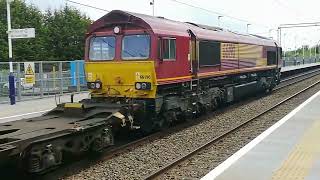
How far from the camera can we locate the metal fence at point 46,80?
22.6 meters

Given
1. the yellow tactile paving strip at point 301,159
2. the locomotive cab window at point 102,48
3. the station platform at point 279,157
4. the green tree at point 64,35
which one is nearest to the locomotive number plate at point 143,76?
the locomotive cab window at point 102,48

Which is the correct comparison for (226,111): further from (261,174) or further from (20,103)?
(261,174)

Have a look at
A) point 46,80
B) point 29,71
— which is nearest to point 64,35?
point 46,80

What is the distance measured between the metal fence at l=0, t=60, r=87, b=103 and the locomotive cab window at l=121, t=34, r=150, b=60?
34.6ft

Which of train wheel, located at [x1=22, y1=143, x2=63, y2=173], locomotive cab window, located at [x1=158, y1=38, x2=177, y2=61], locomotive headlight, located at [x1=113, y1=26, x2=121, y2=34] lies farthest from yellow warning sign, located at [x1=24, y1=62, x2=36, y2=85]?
train wheel, located at [x1=22, y1=143, x2=63, y2=173]

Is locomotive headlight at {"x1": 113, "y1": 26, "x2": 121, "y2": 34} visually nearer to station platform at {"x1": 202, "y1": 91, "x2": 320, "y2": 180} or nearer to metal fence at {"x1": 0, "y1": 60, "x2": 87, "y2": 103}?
station platform at {"x1": 202, "y1": 91, "x2": 320, "y2": 180}

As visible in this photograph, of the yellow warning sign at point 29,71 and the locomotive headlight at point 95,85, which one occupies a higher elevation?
the yellow warning sign at point 29,71

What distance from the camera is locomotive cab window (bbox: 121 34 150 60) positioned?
500 inches

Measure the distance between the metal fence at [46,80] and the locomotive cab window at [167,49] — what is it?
1076 cm

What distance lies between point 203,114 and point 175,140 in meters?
4.90

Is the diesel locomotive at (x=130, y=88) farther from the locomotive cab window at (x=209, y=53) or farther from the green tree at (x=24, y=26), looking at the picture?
the green tree at (x=24, y=26)

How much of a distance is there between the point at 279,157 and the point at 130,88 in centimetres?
499

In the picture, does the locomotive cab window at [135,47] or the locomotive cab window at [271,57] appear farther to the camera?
the locomotive cab window at [271,57]

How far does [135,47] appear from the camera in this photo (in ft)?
42.2
